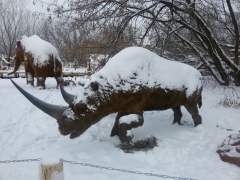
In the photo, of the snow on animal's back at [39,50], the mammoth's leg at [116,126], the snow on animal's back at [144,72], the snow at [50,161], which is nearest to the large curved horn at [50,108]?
the snow on animal's back at [144,72]

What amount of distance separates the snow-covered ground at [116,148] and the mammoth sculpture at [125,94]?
1.29 ft

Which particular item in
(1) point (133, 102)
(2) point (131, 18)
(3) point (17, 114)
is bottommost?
(3) point (17, 114)

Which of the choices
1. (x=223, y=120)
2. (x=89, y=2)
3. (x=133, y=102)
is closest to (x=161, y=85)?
(x=133, y=102)

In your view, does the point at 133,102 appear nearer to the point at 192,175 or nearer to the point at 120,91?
the point at 120,91

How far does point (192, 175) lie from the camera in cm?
320

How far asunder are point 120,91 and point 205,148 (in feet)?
5.95

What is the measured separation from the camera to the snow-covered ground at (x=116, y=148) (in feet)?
10.6

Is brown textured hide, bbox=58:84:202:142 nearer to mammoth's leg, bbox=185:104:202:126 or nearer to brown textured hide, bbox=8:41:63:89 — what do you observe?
mammoth's leg, bbox=185:104:202:126

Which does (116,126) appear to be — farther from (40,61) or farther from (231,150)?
(40,61)

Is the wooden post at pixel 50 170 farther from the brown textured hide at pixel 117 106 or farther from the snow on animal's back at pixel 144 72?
the snow on animal's back at pixel 144 72

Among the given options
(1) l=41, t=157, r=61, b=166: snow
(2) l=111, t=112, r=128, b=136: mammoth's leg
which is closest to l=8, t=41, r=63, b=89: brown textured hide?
(2) l=111, t=112, r=128, b=136: mammoth's leg

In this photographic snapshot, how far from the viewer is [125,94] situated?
3.99m

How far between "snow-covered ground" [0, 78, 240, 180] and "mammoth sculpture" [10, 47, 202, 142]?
39 cm

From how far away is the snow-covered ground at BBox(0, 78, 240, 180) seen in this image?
10.6 ft
